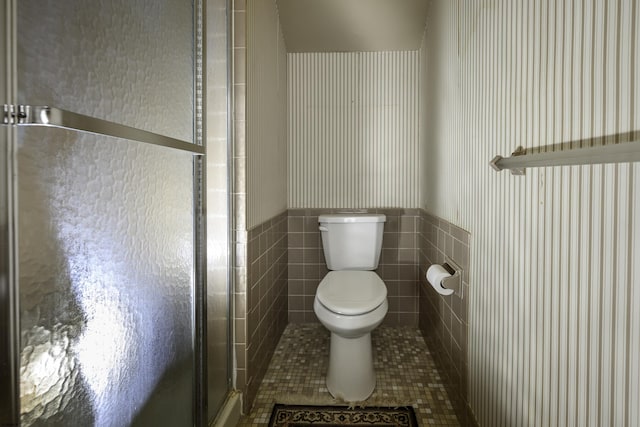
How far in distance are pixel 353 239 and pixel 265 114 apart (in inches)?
40.5

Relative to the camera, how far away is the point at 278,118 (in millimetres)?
2738

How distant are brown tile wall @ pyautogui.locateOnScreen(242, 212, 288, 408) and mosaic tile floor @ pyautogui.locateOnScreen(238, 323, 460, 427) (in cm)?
8

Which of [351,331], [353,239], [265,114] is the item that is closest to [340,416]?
[351,331]

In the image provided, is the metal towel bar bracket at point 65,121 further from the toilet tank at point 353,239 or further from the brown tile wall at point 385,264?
the brown tile wall at point 385,264

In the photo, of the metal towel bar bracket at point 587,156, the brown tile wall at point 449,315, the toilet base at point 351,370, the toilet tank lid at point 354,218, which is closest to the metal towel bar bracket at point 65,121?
the metal towel bar bracket at point 587,156

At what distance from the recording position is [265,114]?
231 cm

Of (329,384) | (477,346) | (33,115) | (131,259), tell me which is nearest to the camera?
(33,115)

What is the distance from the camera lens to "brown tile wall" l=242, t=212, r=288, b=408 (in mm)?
1894

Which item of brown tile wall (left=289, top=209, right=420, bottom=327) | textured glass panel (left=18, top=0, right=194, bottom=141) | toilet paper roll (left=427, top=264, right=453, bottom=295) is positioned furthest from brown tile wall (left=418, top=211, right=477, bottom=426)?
textured glass panel (left=18, top=0, right=194, bottom=141)

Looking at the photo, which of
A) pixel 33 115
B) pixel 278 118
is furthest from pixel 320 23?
pixel 33 115

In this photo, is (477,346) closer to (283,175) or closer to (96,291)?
(96,291)

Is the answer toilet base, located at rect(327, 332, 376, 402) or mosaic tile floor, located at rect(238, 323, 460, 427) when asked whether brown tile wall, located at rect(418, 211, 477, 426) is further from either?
toilet base, located at rect(327, 332, 376, 402)

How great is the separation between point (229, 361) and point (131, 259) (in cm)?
94

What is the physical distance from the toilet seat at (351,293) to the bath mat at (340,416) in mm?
468
